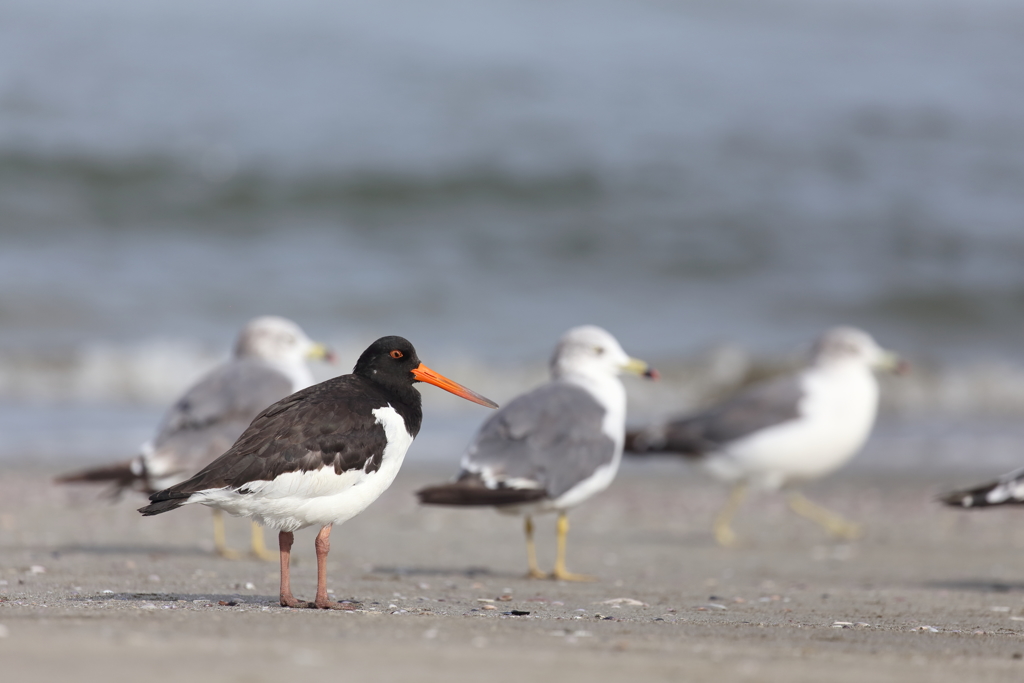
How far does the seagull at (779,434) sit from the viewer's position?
754 cm

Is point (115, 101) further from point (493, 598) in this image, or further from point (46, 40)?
point (493, 598)

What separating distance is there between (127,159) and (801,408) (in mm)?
13836

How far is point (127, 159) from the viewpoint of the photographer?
60.8ft

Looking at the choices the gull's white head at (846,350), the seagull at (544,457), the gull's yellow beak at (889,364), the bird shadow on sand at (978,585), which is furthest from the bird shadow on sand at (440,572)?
the gull's yellow beak at (889,364)

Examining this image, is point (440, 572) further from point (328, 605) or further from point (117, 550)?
point (328, 605)

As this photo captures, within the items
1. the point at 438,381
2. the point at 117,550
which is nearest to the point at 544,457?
the point at 438,381

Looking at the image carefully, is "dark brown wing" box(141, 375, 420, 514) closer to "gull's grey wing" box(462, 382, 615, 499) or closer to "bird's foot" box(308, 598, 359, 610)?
"bird's foot" box(308, 598, 359, 610)

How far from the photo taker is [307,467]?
12.5 ft

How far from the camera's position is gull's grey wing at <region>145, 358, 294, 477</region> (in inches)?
232

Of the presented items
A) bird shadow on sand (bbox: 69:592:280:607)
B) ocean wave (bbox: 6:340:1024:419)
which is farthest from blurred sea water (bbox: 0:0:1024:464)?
bird shadow on sand (bbox: 69:592:280:607)

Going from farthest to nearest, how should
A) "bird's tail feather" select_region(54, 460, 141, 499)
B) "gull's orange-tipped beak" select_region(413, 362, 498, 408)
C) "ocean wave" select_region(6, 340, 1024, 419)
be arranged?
"ocean wave" select_region(6, 340, 1024, 419) < "bird's tail feather" select_region(54, 460, 141, 499) < "gull's orange-tipped beak" select_region(413, 362, 498, 408)

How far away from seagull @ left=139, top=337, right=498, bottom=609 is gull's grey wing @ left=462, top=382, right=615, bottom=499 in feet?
4.72

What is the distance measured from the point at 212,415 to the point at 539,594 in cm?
220

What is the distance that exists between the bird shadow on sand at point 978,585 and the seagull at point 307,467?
276 cm
